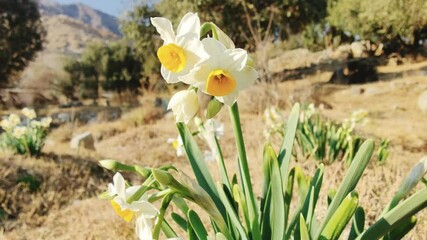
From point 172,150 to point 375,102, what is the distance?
5685 millimetres

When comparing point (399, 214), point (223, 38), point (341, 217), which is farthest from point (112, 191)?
point (399, 214)

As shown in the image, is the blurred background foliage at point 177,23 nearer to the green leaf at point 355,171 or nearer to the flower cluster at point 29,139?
the flower cluster at point 29,139

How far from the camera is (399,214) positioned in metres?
1.06

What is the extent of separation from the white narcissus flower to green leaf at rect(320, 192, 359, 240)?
0.46 meters

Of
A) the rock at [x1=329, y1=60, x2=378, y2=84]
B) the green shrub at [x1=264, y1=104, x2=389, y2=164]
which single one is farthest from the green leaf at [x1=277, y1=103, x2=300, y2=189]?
the rock at [x1=329, y1=60, x2=378, y2=84]

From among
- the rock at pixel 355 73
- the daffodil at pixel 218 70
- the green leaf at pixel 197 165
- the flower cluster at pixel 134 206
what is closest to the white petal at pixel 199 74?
the daffodil at pixel 218 70

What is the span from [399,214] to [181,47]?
739mm

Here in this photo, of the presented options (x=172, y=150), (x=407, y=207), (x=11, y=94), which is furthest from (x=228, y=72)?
(x=11, y=94)

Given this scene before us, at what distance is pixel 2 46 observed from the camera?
1448 cm

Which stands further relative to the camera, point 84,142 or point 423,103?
point 423,103

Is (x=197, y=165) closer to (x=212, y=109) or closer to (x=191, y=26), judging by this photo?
(x=212, y=109)

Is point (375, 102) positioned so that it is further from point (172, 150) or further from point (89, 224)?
point (89, 224)

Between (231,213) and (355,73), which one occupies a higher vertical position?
(231,213)

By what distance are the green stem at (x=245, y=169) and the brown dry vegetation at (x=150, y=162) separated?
3.83 feet
